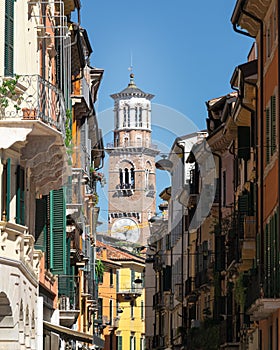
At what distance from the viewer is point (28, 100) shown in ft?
85.9

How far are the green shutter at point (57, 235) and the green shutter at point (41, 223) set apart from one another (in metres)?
2.10

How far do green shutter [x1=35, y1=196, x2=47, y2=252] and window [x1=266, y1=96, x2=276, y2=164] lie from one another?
5733 mm

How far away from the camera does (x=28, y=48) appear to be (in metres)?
29.5

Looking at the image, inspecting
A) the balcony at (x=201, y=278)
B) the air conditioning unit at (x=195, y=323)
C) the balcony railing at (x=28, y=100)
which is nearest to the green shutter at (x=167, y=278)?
the air conditioning unit at (x=195, y=323)

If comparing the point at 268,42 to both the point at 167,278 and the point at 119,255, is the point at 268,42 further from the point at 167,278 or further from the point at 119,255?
the point at 119,255

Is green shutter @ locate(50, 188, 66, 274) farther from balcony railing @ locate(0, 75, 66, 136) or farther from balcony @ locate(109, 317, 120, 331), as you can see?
balcony @ locate(109, 317, 120, 331)

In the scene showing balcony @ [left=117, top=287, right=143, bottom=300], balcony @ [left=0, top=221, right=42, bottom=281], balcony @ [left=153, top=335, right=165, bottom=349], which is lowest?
balcony @ [left=153, top=335, right=165, bottom=349]

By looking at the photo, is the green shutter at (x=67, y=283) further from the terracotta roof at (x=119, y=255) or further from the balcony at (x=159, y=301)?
the terracotta roof at (x=119, y=255)

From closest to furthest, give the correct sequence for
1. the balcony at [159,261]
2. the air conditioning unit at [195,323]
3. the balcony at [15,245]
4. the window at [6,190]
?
the balcony at [15,245], the window at [6,190], the air conditioning unit at [195,323], the balcony at [159,261]

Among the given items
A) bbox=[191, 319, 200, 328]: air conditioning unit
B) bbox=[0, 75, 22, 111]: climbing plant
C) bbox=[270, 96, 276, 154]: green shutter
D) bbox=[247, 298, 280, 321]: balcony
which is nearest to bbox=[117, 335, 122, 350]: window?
bbox=[191, 319, 200, 328]: air conditioning unit

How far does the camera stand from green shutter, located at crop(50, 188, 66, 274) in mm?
36938

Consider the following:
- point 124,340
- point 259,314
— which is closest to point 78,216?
point 259,314

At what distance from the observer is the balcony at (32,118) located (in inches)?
1008

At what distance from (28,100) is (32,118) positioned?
0.49 m
